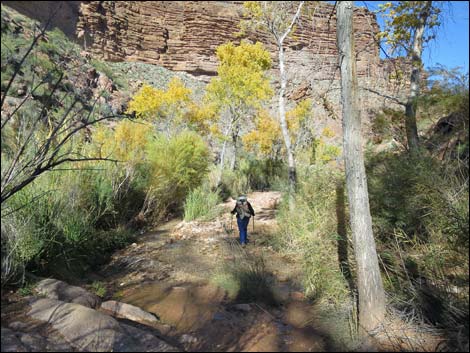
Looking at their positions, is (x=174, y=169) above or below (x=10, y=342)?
above

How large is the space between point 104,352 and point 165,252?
411 centimetres

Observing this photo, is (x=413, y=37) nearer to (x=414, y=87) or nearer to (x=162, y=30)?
(x=414, y=87)

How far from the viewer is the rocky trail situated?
9.49ft

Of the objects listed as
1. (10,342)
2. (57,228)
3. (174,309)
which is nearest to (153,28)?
(57,228)

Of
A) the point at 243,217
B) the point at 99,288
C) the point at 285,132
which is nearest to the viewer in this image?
the point at 99,288

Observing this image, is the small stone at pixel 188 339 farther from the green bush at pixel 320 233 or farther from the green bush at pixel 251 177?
the green bush at pixel 251 177

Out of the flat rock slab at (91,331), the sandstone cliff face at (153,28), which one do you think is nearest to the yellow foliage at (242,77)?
the flat rock slab at (91,331)

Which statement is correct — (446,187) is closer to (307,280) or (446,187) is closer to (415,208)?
(415,208)

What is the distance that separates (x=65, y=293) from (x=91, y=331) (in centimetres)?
114

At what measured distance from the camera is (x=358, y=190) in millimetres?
3309

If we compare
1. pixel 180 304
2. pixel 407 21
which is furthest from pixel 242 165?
pixel 180 304

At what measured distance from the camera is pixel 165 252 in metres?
6.76

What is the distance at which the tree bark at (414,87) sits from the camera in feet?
17.6

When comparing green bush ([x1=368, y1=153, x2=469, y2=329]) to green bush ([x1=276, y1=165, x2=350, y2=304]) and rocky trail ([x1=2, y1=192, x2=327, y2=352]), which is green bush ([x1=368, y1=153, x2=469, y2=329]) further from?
rocky trail ([x1=2, y1=192, x2=327, y2=352])
